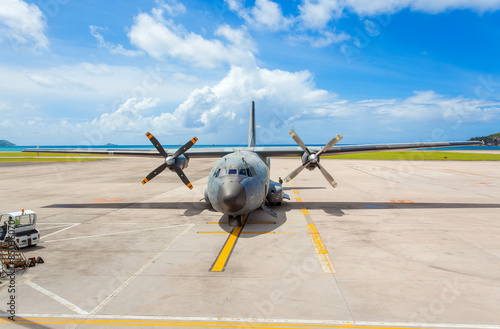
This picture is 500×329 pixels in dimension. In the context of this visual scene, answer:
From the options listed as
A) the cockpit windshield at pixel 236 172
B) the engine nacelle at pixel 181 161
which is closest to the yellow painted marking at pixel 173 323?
the cockpit windshield at pixel 236 172

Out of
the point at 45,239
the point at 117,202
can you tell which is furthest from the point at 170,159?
the point at 45,239

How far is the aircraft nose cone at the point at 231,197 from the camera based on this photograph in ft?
41.0

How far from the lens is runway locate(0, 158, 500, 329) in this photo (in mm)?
6762

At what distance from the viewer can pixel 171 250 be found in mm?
11195

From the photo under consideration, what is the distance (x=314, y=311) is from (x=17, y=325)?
275 inches

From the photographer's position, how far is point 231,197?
1249cm

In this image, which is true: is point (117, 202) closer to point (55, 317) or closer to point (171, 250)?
point (171, 250)

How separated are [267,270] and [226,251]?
236cm

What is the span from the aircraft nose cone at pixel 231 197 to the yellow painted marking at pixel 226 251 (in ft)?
4.15

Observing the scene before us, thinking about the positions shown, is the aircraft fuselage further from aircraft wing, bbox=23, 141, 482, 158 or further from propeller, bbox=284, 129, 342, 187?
aircraft wing, bbox=23, 141, 482, 158

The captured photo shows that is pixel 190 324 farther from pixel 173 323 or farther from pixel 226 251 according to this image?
pixel 226 251

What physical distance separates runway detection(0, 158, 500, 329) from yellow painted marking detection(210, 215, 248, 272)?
8 cm

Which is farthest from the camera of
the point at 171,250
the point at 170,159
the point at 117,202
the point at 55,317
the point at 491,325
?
the point at 117,202

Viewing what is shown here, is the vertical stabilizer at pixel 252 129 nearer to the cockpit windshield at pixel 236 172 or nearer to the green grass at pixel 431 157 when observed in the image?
the cockpit windshield at pixel 236 172
